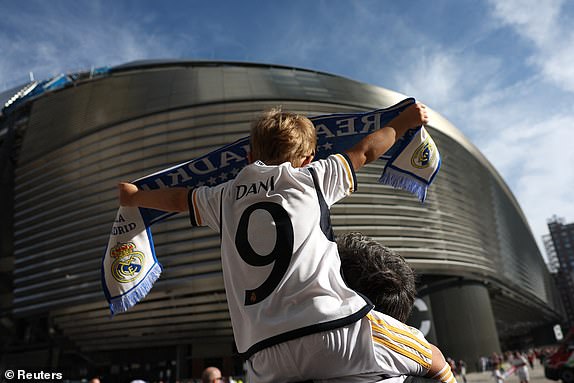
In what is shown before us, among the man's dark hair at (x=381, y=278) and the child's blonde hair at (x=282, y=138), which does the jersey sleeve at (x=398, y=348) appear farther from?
the child's blonde hair at (x=282, y=138)

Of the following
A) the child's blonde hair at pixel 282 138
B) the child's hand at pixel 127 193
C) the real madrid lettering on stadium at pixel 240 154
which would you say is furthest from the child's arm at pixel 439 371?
the real madrid lettering on stadium at pixel 240 154

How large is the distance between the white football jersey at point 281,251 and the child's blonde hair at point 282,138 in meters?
0.10

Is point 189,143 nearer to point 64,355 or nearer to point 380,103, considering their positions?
point 380,103

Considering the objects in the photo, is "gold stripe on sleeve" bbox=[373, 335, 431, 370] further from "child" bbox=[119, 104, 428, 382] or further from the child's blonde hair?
the child's blonde hair

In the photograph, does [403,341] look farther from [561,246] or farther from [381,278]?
[561,246]

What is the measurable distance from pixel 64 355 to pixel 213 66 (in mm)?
24227

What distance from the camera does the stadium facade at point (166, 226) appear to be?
24.5m

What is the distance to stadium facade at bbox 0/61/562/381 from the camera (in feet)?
80.4

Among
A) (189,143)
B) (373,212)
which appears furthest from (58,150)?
(373,212)

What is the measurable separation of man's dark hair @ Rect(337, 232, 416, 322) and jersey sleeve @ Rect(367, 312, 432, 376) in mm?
119

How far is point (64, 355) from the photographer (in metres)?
28.6

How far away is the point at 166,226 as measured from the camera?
961 inches

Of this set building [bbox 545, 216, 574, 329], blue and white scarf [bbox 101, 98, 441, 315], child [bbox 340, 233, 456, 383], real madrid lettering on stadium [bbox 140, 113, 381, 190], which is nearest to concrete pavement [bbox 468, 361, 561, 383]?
blue and white scarf [bbox 101, 98, 441, 315]

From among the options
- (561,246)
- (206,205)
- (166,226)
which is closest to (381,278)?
(206,205)
